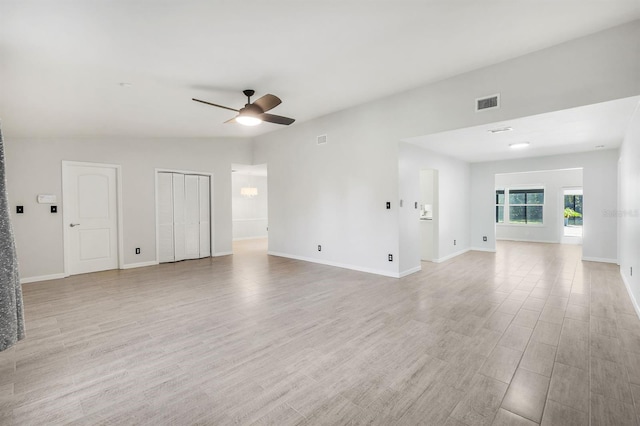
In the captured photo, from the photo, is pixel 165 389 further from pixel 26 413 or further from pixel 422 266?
pixel 422 266

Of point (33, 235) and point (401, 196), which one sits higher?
point (401, 196)

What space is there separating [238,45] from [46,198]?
486cm

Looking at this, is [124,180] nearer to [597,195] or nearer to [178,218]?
[178,218]

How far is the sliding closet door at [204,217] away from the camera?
24.3ft

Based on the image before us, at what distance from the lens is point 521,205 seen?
1041cm

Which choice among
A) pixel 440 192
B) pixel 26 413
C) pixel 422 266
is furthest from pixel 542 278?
pixel 26 413

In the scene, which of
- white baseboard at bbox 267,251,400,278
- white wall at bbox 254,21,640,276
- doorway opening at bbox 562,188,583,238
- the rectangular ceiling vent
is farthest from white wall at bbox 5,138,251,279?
doorway opening at bbox 562,188,583,238

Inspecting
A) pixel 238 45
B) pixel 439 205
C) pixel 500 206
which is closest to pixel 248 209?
pixel 439 205

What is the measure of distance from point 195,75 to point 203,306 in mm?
2870

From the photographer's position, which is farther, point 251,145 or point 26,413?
point 251,145

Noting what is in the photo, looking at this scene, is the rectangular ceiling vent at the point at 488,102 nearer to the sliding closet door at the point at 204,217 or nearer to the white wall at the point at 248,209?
the sliding closet door at the point at 204,217

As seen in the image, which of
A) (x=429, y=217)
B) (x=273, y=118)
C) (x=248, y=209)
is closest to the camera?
(x=273, y=118)

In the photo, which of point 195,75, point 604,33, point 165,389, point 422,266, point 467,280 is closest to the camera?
point 165,389

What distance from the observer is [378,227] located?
550 centimetres
